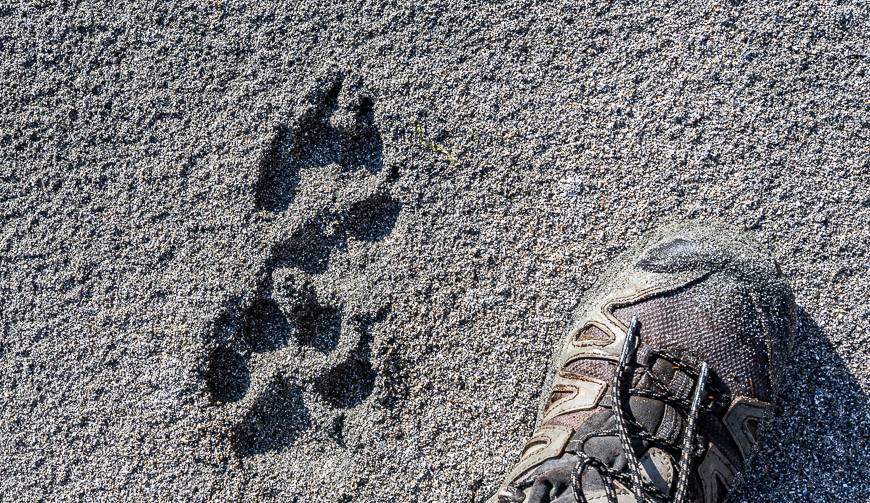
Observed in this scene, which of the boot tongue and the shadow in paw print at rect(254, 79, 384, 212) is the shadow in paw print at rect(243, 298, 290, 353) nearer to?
the shadow in paw print at rect(254, 79, 384, 212)

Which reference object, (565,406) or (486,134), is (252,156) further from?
(565,406)

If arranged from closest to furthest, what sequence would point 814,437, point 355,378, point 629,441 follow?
point 629,441, point 814,437, point 355,378

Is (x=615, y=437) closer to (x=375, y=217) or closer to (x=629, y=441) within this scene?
(x=629, y=441)

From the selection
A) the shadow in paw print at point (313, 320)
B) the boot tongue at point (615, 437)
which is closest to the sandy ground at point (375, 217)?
the shadow in paw print at point (313, 320)

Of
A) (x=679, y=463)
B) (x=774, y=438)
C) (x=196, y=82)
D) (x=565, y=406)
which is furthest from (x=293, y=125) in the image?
(x=774, y=438)

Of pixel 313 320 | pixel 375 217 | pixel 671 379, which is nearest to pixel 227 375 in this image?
pixel 313 320

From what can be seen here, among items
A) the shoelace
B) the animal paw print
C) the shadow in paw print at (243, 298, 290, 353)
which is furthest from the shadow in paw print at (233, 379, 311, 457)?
the shoelace
